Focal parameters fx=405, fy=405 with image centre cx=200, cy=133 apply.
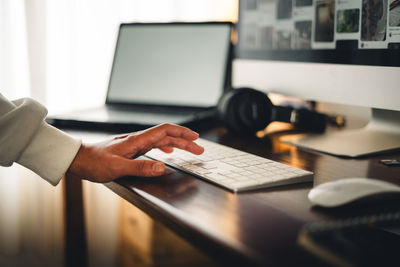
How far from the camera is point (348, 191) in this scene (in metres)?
0.49

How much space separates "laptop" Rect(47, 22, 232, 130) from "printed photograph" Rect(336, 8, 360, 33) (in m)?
0.38

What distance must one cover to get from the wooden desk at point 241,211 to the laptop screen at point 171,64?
548 mm

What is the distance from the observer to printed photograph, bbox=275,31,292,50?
1.03m

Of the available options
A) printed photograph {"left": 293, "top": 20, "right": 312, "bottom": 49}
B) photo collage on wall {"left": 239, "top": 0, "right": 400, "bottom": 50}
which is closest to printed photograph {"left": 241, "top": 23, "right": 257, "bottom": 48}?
photo collage on wall {"left": 239, "top": 0, "right": 400, "bottom": 50}

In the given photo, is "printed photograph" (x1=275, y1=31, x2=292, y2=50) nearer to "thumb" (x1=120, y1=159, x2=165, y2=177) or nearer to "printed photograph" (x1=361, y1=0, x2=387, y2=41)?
"printed photograph" (x1=361, y1=0, x2=387, y2=41)

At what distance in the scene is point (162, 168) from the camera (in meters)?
0.63

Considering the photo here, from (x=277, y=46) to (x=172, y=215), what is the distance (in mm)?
701

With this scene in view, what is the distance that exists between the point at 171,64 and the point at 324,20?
19.8 inches

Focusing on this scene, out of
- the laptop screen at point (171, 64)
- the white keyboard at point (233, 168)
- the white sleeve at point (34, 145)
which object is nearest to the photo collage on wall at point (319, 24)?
the laptop screen at point (171, 64)

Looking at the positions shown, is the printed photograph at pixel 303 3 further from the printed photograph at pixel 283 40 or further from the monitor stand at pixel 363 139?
the monitor stand at pixel 363 139

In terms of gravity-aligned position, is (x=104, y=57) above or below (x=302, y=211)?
above

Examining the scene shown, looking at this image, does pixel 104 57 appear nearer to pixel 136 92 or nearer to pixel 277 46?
pixel 136 92

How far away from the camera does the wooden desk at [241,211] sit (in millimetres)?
398

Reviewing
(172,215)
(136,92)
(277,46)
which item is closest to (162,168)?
(172,215)
